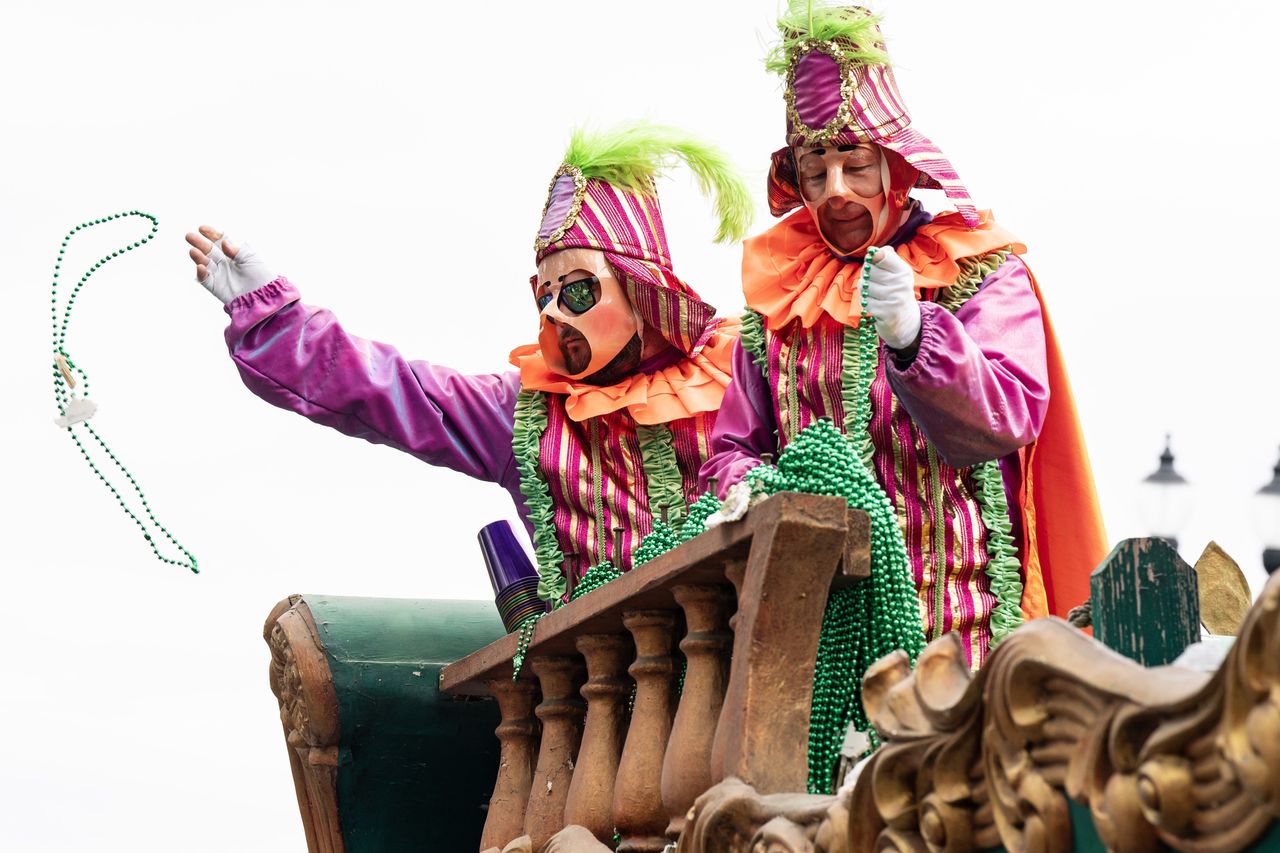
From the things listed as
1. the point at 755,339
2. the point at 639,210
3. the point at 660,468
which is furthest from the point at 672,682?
the point at 639,210

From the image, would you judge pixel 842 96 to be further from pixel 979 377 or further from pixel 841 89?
pixel 979 377

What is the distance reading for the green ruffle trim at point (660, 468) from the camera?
4.19 metres

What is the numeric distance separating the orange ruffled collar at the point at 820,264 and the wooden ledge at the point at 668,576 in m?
0.67

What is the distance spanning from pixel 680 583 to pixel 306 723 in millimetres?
1474

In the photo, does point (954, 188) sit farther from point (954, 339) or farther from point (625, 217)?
point (625, 217)

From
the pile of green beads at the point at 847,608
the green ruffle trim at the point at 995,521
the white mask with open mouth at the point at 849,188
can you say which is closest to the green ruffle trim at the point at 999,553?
the green ruffle trim at the point at 995,521

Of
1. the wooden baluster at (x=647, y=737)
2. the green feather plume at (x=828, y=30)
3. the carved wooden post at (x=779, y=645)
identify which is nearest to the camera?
the carved wooden post at (x=779, y=645)

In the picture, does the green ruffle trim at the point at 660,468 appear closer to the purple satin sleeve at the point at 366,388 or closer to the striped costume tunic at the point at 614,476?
the striped costume tunic at the point at 614,476

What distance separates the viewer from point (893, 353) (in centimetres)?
326

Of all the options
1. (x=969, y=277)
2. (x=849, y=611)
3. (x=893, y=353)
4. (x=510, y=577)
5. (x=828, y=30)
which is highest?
(x=828, y=30)

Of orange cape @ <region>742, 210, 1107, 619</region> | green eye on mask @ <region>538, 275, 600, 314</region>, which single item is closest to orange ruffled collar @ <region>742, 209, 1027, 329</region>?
orange cape @ <region>742, 210, 1107, 619</region>

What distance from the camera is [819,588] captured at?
108 inches

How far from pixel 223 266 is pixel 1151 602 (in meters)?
2.92

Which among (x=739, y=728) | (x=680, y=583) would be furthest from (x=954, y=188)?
(x=739, y=728)
